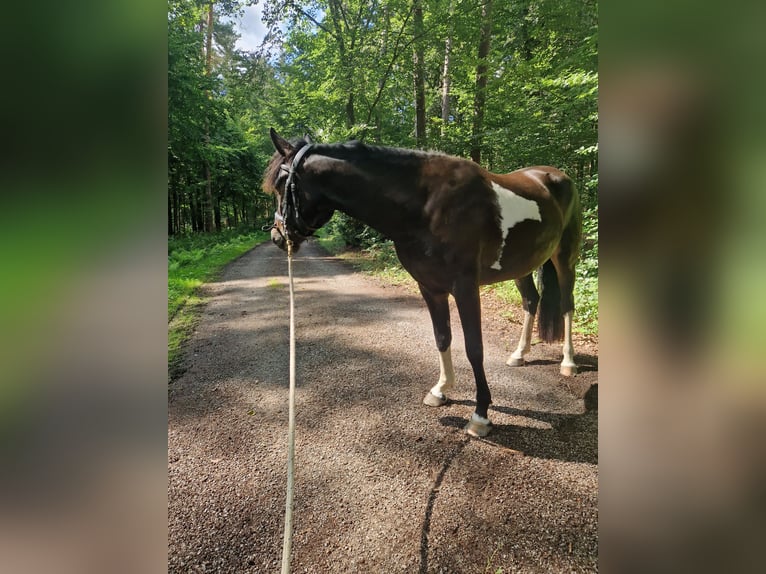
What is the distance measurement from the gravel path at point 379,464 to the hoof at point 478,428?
0.22ft

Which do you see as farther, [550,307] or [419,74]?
[419,74]

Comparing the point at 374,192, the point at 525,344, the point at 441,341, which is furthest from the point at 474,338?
the point at 525,344

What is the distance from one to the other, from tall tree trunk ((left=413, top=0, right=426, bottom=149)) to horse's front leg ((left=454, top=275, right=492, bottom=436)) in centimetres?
764

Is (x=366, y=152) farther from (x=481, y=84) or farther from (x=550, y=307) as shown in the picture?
(x=481, y=84)

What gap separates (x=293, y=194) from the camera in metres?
2.72

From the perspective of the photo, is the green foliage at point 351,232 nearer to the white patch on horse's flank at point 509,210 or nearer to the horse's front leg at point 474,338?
the white patch on horse's flank at point 509,210

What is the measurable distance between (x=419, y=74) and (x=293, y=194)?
8504 mm

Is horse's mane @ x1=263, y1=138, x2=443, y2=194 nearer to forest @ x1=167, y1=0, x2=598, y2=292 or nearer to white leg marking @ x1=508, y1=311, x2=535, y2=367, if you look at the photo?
forest @ x1=167, y1=0, x2=598, y2=292

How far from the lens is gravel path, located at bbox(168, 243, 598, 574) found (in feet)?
5.87

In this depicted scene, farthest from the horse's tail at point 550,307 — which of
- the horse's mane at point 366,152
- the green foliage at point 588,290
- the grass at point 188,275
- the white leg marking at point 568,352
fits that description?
the grass at point 188,275

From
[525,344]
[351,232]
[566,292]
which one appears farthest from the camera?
[351,232]

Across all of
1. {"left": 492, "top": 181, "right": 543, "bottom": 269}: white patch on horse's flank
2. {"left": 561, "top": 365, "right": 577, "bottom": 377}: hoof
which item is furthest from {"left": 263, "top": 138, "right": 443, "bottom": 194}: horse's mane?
{"left": 561, "top": 365, "right": 577, "bottom": 377}: hoof

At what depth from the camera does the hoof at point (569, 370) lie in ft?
12.0
